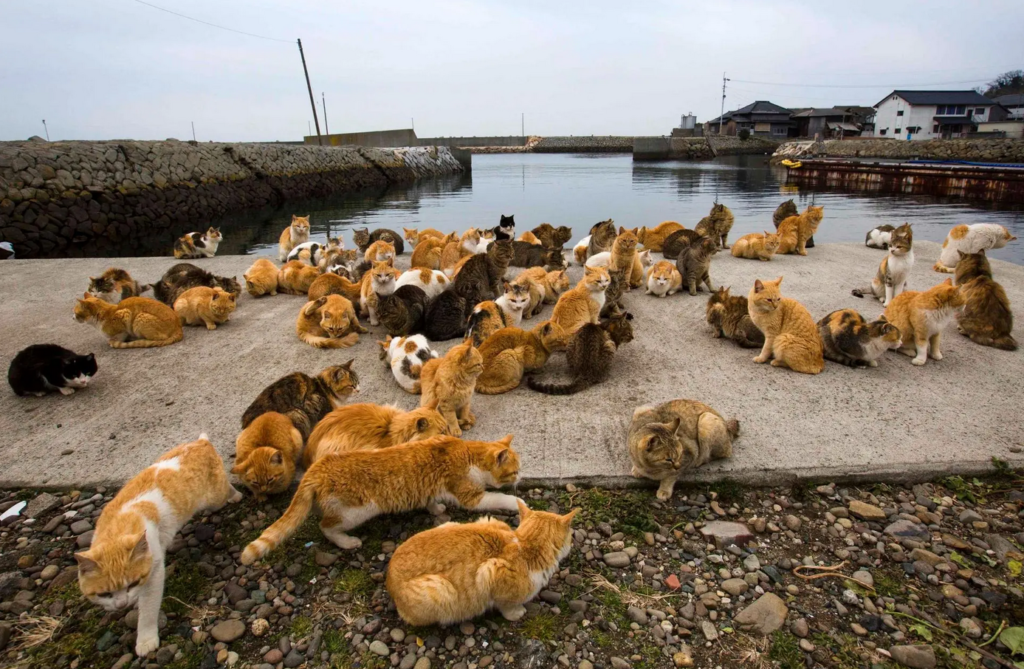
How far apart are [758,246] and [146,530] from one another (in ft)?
30.9

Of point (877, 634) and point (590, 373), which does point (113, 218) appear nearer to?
point (590, 373)

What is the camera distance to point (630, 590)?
2.70 m

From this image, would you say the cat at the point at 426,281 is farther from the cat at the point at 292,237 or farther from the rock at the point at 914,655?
the rock at the point at 914,655

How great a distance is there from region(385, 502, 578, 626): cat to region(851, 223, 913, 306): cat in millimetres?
5595

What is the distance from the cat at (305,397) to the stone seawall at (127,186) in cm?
1527

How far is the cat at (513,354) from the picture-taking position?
4.68 m

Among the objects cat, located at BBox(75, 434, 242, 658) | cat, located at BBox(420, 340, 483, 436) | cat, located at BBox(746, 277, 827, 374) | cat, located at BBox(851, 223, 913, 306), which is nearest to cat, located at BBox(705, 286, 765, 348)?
cat, located at BBox(746, 277, 827, 374)

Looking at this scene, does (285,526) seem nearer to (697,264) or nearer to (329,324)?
(329,324)

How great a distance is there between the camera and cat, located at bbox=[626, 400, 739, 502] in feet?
10.6

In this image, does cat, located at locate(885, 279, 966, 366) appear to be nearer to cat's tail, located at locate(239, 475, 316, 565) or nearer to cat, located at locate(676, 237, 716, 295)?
cat, located at locate(676, 237, 716, 295)

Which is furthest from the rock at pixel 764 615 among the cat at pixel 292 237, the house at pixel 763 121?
the house at pixel 763 121

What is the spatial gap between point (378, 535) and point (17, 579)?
1.88 m

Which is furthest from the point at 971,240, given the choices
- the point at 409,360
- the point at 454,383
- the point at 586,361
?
the point at 409,360

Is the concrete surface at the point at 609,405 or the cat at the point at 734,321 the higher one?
the cat at the point at 734,321
